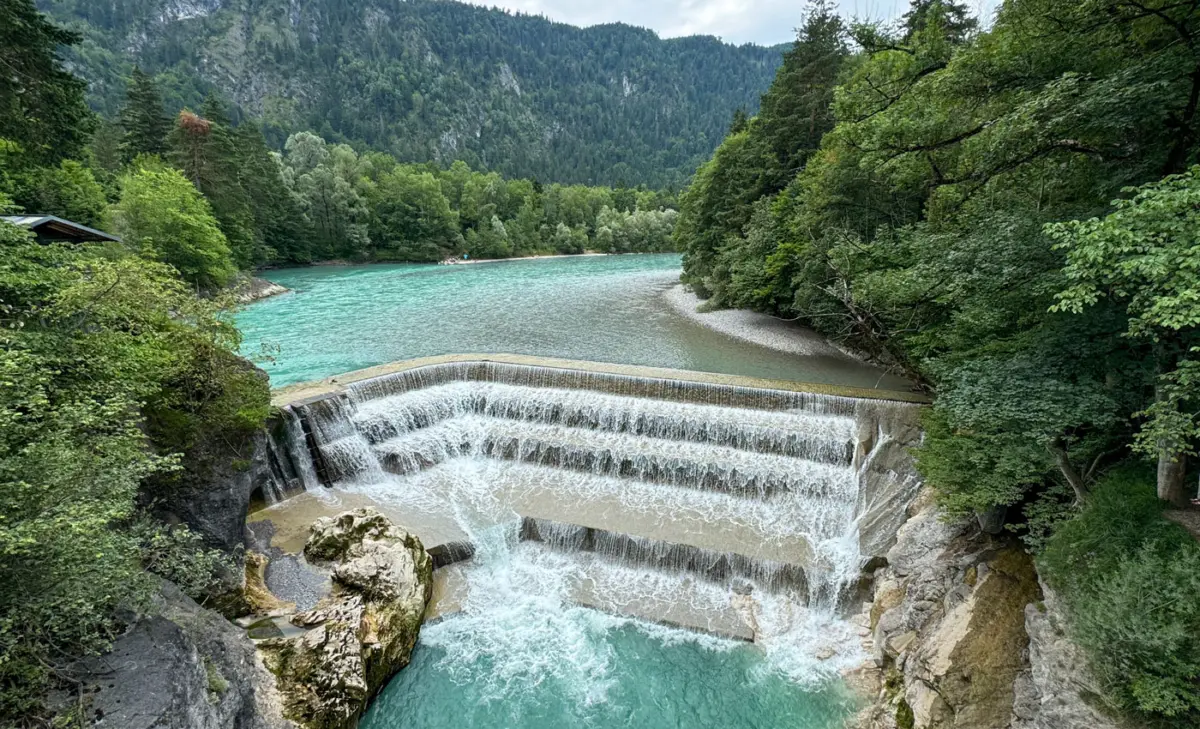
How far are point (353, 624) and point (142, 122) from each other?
42.4 metres

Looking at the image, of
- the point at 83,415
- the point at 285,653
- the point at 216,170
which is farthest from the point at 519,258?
the point at 83,415

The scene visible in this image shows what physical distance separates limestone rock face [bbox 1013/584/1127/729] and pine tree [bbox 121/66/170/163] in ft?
150

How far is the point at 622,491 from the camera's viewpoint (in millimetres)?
11500

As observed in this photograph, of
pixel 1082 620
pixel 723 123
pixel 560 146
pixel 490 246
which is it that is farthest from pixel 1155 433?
pixel 723 123

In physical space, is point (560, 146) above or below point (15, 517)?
above

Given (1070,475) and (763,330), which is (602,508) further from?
(763,330)

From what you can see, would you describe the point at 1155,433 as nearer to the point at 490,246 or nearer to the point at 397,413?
the point at 397,413

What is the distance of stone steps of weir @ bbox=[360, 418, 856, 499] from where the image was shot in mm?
11172

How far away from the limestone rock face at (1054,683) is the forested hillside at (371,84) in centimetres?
11406

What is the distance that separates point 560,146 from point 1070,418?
166675mm

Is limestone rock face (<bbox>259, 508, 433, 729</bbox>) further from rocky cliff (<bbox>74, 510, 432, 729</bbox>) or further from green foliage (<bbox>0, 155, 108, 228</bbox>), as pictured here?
green foliage (<bbox>0, 155, 108, 228</bbox>)

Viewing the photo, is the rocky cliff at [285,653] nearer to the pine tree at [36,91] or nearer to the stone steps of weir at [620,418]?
the stone steps of weir at [620,418]

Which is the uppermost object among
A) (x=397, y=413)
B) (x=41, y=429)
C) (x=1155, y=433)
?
(x=1155, y=433)

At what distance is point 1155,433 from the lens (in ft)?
13.0
